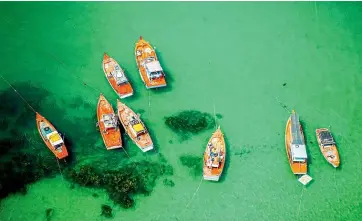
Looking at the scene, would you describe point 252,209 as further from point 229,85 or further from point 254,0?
point 254,0

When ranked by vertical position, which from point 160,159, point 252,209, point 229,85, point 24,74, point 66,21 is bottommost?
point 252,209

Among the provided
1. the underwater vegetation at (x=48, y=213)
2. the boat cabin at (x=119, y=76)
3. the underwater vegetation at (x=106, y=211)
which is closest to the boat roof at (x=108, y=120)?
the boat cabin at (x=119, y=76)

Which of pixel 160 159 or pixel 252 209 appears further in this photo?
pixel 160 159

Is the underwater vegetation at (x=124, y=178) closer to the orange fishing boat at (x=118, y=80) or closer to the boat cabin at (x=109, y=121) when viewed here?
the boat cabin at (x=109, y=121)

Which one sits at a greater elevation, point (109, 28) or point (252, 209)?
point (109, 28)

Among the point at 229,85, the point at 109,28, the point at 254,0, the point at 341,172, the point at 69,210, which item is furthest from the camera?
the point at 254,0

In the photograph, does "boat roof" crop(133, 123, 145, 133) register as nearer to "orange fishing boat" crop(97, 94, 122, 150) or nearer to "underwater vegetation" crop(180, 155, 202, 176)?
"orange fishing boat" crop(97, 94, 122, 150)

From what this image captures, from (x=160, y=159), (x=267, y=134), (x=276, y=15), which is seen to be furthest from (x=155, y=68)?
(x=276, y=15)
